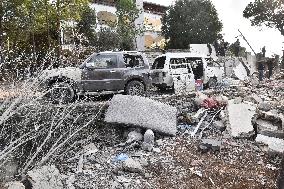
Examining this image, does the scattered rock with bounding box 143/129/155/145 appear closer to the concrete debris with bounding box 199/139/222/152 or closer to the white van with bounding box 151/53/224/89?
the concrete debris with bounding box 199/139/222/152

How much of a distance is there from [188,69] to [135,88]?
2743mm

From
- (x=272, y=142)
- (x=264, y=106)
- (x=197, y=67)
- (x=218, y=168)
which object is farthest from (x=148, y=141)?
(x=197, y=67)

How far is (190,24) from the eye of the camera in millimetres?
31641

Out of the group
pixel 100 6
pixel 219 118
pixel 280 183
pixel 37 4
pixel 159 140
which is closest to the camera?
pixel 280 183

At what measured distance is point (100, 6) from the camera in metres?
37.6

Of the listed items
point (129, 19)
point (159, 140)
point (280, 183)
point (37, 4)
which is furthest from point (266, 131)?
point (129, 19)

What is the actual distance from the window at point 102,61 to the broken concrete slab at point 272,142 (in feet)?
17.9

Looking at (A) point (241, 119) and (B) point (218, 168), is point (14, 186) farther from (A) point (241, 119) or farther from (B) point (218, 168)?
(A) point (241, 119)

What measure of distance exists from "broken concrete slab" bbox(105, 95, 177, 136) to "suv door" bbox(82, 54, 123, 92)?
210 centimetres

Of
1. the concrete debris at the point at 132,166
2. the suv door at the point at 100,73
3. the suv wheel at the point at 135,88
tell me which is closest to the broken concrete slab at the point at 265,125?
the concrete debris at the point at 132,166

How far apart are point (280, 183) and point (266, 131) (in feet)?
12.4

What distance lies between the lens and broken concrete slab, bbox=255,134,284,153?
957 centimetres

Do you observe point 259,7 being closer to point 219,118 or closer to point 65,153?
point 219,118

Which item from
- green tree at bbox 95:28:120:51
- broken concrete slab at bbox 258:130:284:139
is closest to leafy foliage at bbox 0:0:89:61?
green tree at bbox 95:28:120:51
